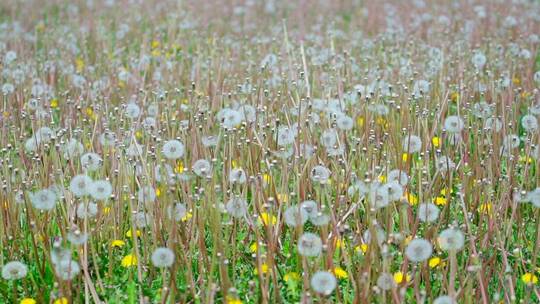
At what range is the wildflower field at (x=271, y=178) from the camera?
7.91ft

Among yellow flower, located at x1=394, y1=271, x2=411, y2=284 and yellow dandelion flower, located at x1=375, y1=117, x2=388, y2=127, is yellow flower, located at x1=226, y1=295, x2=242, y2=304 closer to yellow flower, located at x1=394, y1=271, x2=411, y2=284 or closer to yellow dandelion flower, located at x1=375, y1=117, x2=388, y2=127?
yellow flower, located at x1=394, y1=271, x2=411, y2=284

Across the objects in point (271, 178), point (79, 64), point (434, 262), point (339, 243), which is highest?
point (79, 64)

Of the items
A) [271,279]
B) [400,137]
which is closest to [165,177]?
[271,279]

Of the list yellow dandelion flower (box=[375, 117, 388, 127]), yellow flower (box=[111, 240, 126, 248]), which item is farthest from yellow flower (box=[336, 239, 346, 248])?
yellow dandelion flower (box=[375, 117, 388, 127])

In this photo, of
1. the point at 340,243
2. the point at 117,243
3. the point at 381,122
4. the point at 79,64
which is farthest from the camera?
the point at 79,64

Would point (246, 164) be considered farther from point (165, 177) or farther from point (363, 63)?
point (363, 63)

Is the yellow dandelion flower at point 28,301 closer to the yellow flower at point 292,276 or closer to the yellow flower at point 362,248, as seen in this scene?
the yellow flower at point 292,276

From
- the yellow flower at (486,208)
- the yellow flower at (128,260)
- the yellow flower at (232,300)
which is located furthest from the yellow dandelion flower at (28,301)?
the yellow flower at (486,208)

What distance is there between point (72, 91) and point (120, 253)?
2116 millimetres

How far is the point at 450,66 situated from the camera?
4.89m

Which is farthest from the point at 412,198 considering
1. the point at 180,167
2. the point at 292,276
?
the point at 180,167

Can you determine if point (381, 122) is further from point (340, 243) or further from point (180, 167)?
point (340, 243)

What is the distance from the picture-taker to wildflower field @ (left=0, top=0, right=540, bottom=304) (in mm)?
2410

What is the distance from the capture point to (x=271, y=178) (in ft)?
9.39
